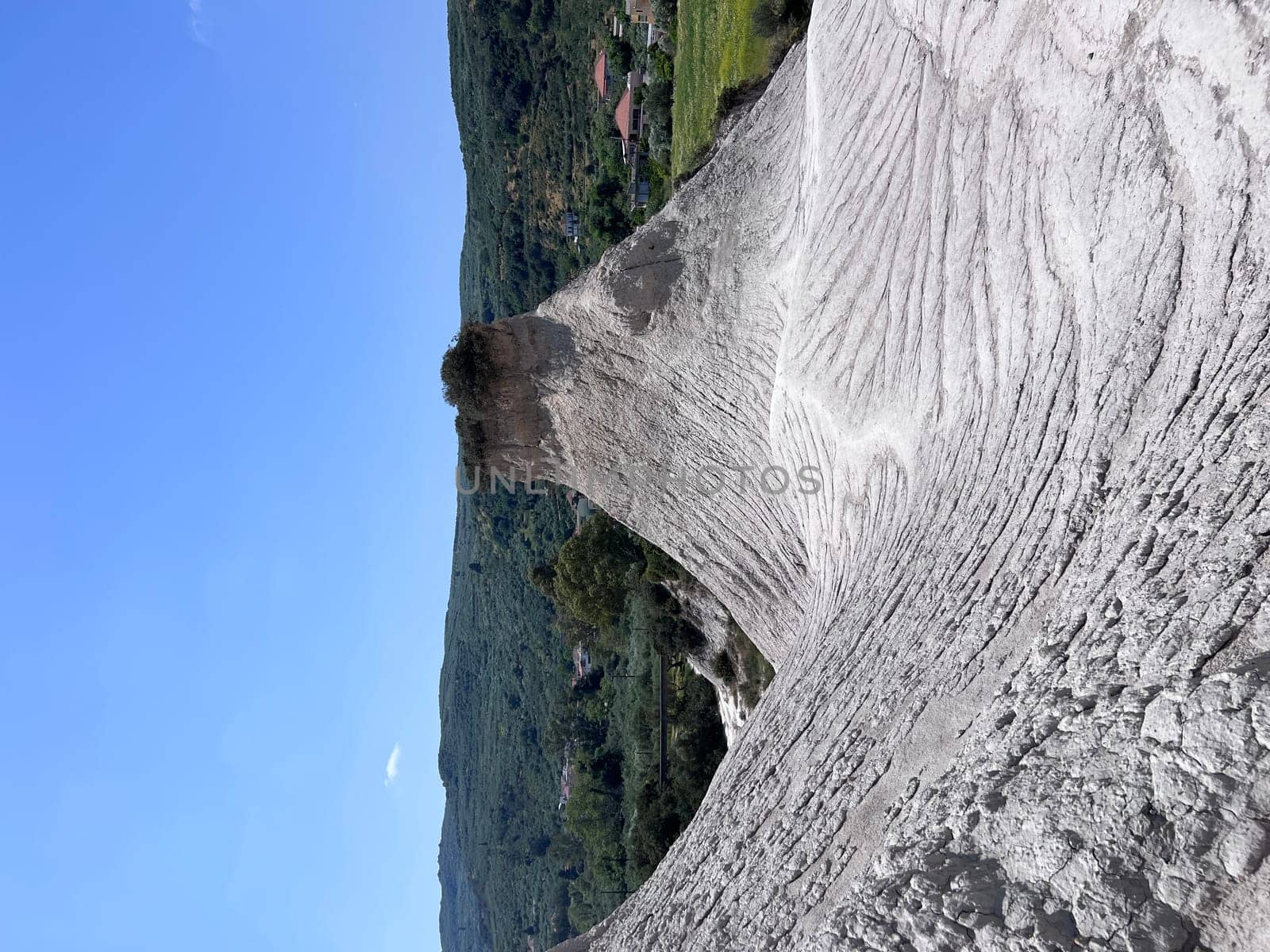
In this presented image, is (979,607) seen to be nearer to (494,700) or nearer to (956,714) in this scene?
(956,714)

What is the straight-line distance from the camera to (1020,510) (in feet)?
15.9

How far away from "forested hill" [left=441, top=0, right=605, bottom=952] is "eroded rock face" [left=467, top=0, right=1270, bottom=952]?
3254cm

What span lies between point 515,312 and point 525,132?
10.2 m

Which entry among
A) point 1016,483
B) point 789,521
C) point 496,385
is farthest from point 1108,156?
point 496,385

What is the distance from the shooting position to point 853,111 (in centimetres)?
850

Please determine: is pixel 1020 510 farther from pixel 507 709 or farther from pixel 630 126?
pixel 507 709

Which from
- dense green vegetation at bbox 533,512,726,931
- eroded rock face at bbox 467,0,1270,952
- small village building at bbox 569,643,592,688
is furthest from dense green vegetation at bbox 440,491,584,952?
eroded rock face at bbox 467,0,1270,952

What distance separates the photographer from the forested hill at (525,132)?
136ft

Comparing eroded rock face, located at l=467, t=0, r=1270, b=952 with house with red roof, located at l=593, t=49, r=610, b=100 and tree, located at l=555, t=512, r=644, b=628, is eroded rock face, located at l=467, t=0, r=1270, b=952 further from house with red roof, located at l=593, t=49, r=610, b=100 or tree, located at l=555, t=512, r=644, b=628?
house with red roof, located at l=593, t=49, r=610, b=100

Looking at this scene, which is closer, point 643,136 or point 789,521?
point 789,521

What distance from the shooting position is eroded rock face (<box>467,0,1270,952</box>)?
2.69 meters

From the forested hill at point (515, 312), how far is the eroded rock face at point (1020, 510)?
32542 millimetres

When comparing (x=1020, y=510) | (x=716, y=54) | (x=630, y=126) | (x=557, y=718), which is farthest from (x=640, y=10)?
(x=1020, y=510)

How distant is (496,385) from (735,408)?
3.98 metres
